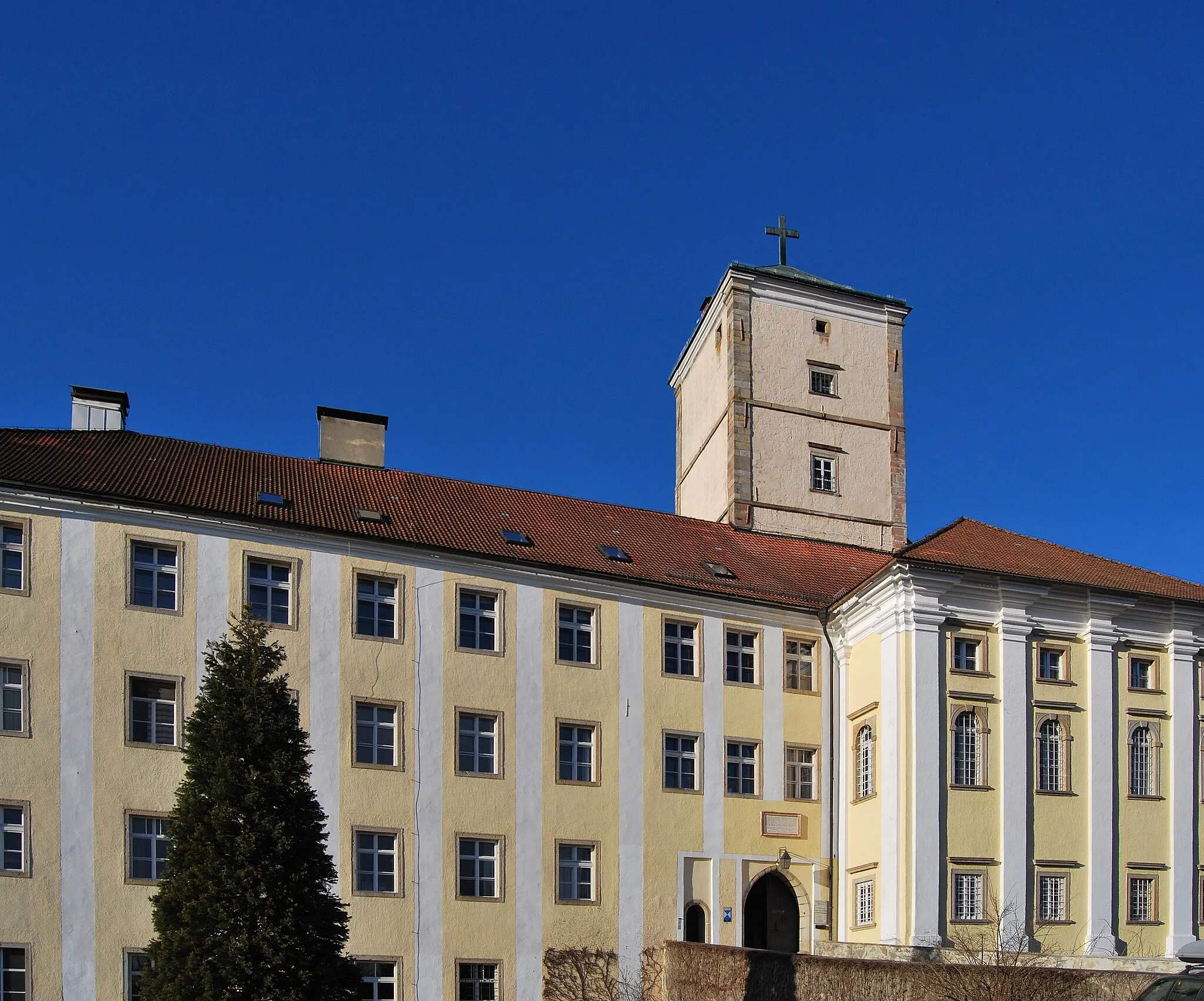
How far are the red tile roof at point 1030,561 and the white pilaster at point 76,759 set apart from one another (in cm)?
1600

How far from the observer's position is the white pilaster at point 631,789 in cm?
3081

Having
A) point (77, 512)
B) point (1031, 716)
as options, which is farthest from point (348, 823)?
point (1031, 716)

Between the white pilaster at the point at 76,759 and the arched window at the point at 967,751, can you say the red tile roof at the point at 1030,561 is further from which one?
the white pilaster at the point at 76,759

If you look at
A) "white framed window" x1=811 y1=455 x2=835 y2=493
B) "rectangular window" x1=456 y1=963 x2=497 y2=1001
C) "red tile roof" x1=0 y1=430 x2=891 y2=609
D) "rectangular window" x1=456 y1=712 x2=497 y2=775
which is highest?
"white framed window" x1=811 y1=455 x2=835 y2=493

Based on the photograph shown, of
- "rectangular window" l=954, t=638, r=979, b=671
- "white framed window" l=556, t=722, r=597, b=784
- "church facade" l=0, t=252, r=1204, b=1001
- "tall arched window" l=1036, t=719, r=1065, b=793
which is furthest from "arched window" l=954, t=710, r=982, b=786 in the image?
"white framed window" l=556, t=722, r=597, b=784

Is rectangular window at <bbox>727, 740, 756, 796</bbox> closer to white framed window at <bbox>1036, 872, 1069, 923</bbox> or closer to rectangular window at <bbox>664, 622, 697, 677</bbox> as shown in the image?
rectangular window at <bbox>664, 622, 697, 677</bbox>

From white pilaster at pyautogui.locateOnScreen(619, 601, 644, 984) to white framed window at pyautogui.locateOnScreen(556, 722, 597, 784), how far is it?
24.6 inches

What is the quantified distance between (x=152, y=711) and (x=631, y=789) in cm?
978

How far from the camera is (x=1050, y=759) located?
31.9 meters

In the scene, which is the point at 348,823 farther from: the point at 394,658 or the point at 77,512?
the point at 77,512

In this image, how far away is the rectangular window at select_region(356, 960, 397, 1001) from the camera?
A: 93.4 feet

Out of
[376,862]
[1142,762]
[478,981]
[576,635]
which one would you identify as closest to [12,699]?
[376,862]

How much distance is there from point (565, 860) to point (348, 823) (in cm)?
461

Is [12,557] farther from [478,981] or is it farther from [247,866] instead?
[478,981]
